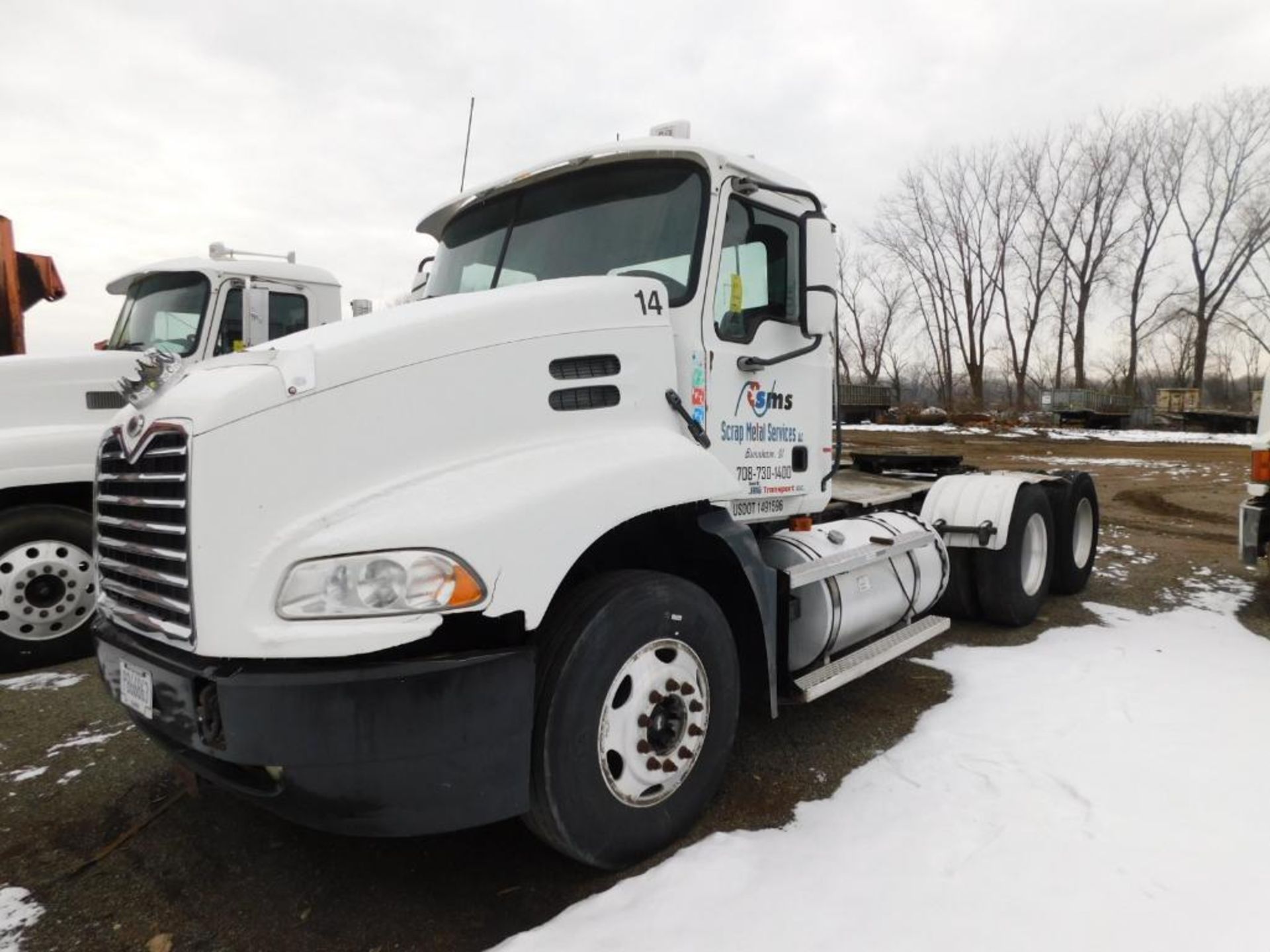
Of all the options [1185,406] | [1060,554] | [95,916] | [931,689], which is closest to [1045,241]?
[1185,406]

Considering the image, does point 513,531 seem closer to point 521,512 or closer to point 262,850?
point 521,512

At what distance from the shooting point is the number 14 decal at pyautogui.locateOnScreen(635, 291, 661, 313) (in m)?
3.30

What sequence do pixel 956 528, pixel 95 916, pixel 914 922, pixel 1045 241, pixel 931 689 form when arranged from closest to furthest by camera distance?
pixel 914 922
pixel 95 916
pixel 931 689
pixel 956 528
pixel 1045 241

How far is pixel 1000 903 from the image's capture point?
2590 millimetres

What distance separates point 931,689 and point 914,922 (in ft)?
7.89

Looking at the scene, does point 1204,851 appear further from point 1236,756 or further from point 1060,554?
point 1060,554

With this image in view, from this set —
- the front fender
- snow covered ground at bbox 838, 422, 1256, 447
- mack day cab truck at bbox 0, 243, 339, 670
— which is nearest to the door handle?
the front fender

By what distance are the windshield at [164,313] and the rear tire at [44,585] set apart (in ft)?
5.35

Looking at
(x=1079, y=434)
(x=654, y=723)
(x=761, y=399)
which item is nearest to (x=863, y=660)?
(x=761, y=399)

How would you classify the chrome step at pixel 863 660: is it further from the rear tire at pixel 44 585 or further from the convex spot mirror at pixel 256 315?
the convex spot mirror at pixel 256 315

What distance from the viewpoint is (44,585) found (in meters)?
5.21

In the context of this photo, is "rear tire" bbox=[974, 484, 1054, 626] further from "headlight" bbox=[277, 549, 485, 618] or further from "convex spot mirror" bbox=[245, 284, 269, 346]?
"convex spot mirror" bbox=[245, 284, 269, 346]

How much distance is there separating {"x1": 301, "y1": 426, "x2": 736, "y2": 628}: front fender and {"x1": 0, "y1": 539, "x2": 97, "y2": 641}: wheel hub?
12.7 feet

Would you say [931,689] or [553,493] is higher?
[553,493]
